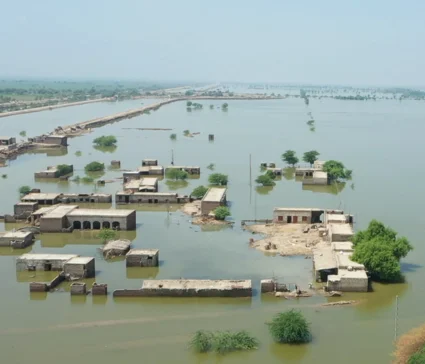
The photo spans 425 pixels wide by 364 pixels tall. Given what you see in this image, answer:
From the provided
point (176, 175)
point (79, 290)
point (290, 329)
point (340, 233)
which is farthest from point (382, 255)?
point (176, 175)

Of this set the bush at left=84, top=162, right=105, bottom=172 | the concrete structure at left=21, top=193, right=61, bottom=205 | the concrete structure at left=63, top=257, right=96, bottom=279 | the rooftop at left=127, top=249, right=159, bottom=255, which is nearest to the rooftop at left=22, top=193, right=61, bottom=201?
the concrete structure at left=21, top=193, right=61, bottom=205

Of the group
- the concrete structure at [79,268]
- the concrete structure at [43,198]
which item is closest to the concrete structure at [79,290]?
the concrete structure at [79,268]

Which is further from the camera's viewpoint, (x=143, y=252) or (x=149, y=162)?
(x=149, y=162)

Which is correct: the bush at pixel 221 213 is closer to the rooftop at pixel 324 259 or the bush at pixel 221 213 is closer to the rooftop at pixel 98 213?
the rooftop at pixel 98 213

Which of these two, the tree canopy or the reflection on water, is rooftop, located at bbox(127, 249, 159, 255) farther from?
the tree canopy

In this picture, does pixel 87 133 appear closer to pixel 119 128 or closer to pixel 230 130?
pixel 119 128

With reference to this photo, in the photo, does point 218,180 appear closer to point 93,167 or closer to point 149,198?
point 149,198

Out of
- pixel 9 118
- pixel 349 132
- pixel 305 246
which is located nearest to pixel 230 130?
pixel 349 132
